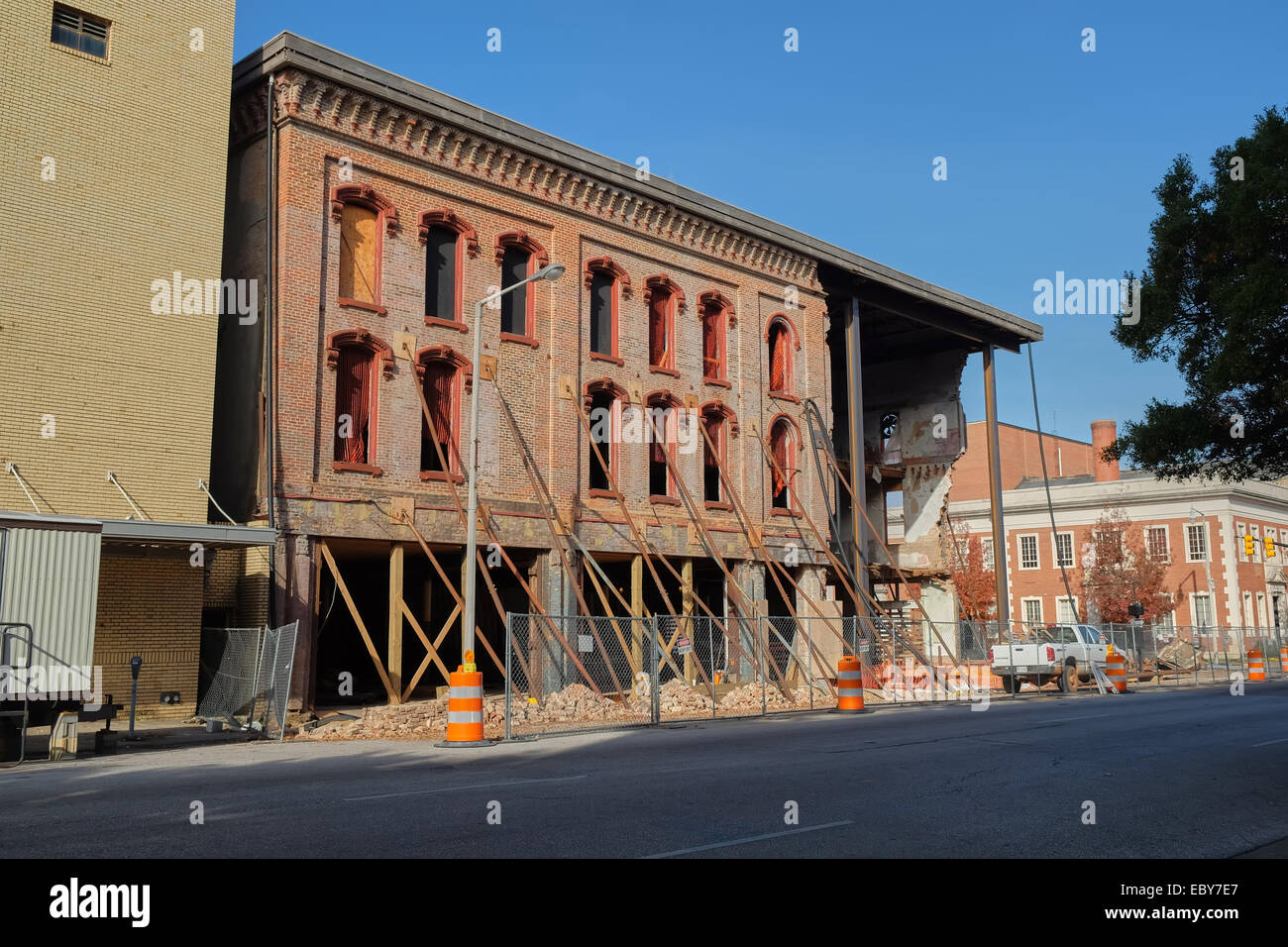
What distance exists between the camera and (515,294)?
27656 millimetres

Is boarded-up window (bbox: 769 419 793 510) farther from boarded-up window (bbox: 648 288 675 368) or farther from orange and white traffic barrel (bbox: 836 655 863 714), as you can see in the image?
orange and white traffic barrel (bbox: 836 655 863 714)

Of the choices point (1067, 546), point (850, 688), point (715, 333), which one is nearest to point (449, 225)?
point (715, 333)

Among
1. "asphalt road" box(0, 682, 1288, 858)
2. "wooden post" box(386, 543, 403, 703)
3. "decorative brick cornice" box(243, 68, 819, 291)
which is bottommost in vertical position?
"asphalt road" box(0, 682, 1288, 858)

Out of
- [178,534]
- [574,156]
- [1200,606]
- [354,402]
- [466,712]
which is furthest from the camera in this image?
[1200,606]

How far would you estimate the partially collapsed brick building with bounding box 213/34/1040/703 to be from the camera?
75.6 feet

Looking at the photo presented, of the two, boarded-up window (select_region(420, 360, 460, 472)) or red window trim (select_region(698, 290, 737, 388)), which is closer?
boarded-up window (select_region(420, 360, 460, 472))

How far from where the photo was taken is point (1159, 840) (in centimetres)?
841

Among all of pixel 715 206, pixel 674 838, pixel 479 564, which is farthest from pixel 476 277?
pixel 674 838

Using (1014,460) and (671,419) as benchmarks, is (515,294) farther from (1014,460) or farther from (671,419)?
(1014,460)

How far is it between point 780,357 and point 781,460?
10.5 feet

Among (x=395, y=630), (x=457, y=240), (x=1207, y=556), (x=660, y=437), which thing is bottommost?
(x=395, y=630)

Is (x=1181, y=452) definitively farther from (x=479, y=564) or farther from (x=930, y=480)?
(x=930, y=480)

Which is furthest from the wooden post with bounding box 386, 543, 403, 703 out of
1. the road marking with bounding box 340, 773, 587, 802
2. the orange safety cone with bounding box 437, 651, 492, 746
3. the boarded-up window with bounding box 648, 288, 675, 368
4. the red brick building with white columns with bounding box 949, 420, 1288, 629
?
the red brick building with white columns with bounding box 949, 420, 1288, 629

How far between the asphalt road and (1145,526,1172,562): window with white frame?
169ft
